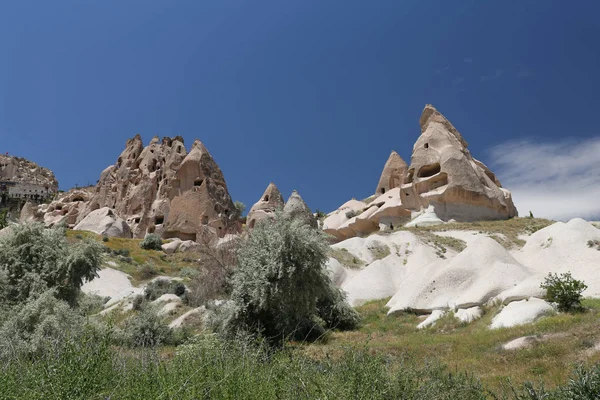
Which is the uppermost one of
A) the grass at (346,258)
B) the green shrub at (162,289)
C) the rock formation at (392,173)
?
the rock formation at (392,173)

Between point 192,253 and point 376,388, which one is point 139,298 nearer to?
point 192,253

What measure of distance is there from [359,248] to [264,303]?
18725 millimetres

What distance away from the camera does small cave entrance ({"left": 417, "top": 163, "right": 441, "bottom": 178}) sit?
4247 centimetres

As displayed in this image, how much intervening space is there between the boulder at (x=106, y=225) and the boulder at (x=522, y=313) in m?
39.5

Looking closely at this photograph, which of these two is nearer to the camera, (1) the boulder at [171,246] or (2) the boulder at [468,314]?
(2) the boulder at [468,314]

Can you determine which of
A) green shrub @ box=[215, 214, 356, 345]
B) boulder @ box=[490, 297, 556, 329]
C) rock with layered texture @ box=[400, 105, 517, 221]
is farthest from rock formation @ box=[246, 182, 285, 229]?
boulder @ box=[490, 297, 556, 329]

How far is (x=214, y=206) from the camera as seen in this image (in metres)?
45.2

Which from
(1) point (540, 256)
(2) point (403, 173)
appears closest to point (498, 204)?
(2) point (403, 173)

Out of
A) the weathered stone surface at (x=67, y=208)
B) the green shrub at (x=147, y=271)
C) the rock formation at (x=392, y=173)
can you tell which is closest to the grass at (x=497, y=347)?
the green shrub at (x=147, y=271)

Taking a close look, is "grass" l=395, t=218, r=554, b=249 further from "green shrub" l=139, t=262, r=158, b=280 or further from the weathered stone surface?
the weathered stone surface

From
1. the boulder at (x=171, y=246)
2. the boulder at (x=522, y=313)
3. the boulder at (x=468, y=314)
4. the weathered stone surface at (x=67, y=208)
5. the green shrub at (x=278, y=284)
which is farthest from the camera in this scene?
the weathered stone surface at (x=67, y=208)

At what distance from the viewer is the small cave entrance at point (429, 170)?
42.5 metres

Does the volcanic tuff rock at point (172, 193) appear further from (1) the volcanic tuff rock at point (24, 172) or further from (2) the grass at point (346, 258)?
(1) the volcanic tuff rock at point (24, 172)

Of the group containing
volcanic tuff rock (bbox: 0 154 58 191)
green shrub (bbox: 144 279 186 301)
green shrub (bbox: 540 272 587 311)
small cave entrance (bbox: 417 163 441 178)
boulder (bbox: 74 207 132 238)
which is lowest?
green shrub (bbox: 540 272 587 311)
